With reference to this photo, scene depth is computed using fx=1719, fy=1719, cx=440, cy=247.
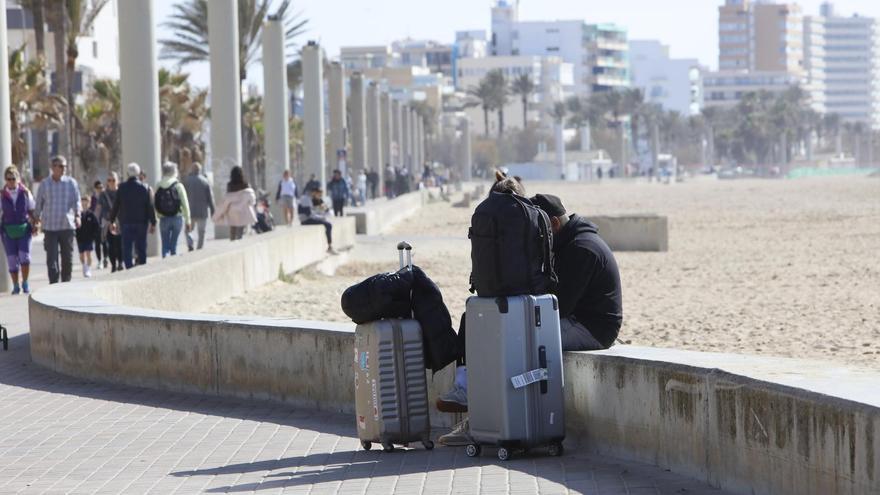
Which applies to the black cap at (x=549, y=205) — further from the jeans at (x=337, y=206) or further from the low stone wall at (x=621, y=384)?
the jeans at (x=337, y=206)

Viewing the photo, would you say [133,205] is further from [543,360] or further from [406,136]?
[406,136]

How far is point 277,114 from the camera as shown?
43125 millimetres

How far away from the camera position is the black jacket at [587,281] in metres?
8.98

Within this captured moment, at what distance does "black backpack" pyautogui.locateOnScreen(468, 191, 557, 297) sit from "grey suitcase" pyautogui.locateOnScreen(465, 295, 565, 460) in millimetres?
78

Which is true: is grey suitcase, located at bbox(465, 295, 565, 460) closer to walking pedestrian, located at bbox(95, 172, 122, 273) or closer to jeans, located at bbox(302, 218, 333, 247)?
walking pedestrian, located at bbox(95, 172, 122, 273)

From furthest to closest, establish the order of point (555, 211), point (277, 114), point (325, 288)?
point (277, 114) < point (325, 288) < point (555, 211)

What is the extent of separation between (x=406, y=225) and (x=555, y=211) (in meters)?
42.7

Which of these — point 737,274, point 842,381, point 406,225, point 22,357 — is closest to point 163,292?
point 22,357

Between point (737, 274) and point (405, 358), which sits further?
point (737, 274)

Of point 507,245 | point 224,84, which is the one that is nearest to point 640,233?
point 224,84

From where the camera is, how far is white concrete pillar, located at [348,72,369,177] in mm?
71875

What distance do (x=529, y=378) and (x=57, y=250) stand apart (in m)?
13.0

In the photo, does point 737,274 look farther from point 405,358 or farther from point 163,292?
point 405,358

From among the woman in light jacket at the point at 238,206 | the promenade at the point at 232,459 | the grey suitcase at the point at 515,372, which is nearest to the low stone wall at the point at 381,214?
the woman in light jacket at the point at 238,206
